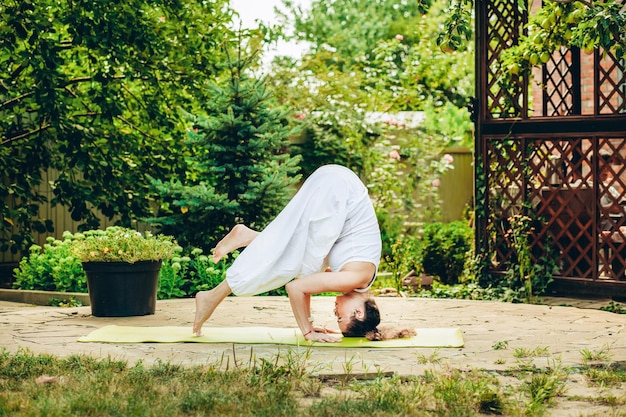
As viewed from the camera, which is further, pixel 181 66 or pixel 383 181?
pixel 383 181

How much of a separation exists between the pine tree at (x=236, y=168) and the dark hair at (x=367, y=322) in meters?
4.05

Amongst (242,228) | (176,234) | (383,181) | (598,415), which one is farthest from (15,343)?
(383,181)

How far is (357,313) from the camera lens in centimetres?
630

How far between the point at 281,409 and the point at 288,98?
1253 centimetres

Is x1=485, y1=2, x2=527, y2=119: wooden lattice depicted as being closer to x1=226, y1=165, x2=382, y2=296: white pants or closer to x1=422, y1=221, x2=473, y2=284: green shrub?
x1=422, y1=221, x2=473, y2=284: green shrub

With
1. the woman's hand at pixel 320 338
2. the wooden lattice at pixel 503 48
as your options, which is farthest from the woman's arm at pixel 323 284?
the wooden lattice at pixel 503 48

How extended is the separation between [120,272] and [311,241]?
6.24ft

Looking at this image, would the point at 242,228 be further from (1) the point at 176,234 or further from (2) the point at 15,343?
(1) the point at 176,234

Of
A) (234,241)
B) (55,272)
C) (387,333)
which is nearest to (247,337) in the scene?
(234,241)

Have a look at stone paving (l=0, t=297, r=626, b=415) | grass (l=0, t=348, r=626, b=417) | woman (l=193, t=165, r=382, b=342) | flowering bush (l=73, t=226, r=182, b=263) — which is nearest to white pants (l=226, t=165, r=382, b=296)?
woman (l=193, t=165, r=382, b=342)

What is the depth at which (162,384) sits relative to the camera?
187 inches

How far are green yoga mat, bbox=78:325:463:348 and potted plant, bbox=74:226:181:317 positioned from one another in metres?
0.72

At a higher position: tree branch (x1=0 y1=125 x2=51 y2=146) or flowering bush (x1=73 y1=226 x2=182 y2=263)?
tree branch (x1=0 y1=125 x2=51 y2=146)

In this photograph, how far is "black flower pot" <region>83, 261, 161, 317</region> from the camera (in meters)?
7.47
